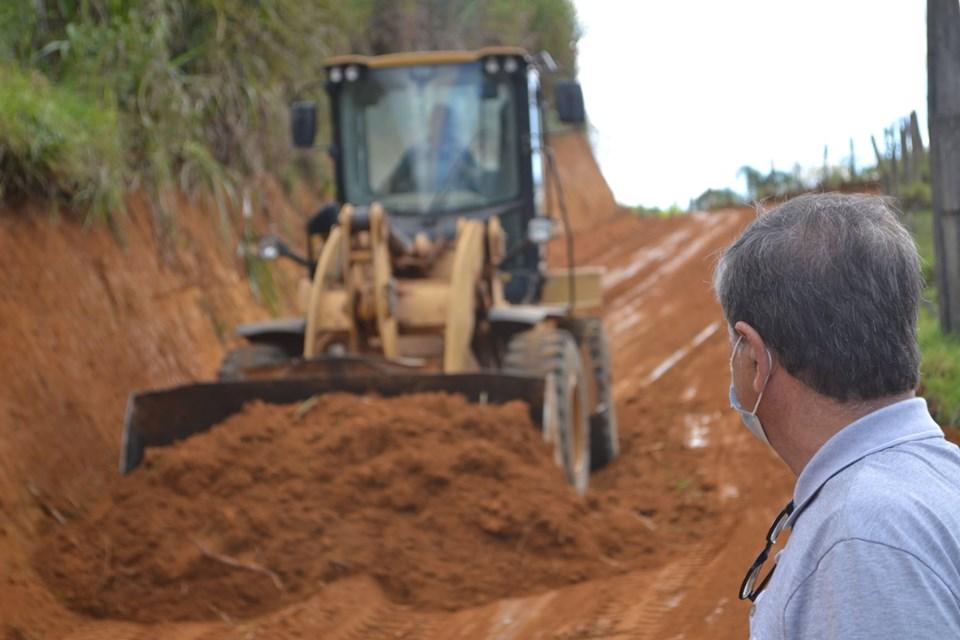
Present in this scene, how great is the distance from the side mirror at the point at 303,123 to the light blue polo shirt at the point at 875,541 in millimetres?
7479

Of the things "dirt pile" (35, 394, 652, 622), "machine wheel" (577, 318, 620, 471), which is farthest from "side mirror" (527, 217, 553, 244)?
"dirt pile" (35, 394, 652, 622)

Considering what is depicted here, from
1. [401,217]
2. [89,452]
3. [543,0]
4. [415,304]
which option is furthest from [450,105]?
[543,0]

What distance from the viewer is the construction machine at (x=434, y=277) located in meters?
6.76

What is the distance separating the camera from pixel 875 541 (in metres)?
1.56

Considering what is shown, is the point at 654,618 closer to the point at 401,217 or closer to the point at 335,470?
the point at 335,470

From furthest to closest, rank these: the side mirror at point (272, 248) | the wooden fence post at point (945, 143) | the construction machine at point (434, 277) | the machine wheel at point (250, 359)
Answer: the side mirror at point (272, 248), the machine wheel at point (250, 359), the wooden fence post at point (945, 143), the construction machine at point (434, 277)

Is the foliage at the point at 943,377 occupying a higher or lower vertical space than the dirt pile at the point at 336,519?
higher

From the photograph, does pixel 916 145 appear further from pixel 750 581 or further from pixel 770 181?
pixel 750 581

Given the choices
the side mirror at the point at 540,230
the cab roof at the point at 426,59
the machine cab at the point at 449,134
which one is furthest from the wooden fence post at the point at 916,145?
the side mirror at the point at 540,230

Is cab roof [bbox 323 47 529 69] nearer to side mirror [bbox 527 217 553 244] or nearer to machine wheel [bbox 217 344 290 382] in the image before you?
side mirror [bbox 527 217 553 244]

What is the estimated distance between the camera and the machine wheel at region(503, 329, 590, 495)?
22.2ft

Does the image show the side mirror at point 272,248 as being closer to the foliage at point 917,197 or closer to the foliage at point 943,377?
the foliage at point 943,377

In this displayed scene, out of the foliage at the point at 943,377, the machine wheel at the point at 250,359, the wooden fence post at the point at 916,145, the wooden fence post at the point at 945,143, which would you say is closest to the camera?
the foliage at the point at 943,377

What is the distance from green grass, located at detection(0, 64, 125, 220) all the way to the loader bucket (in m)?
2.44
